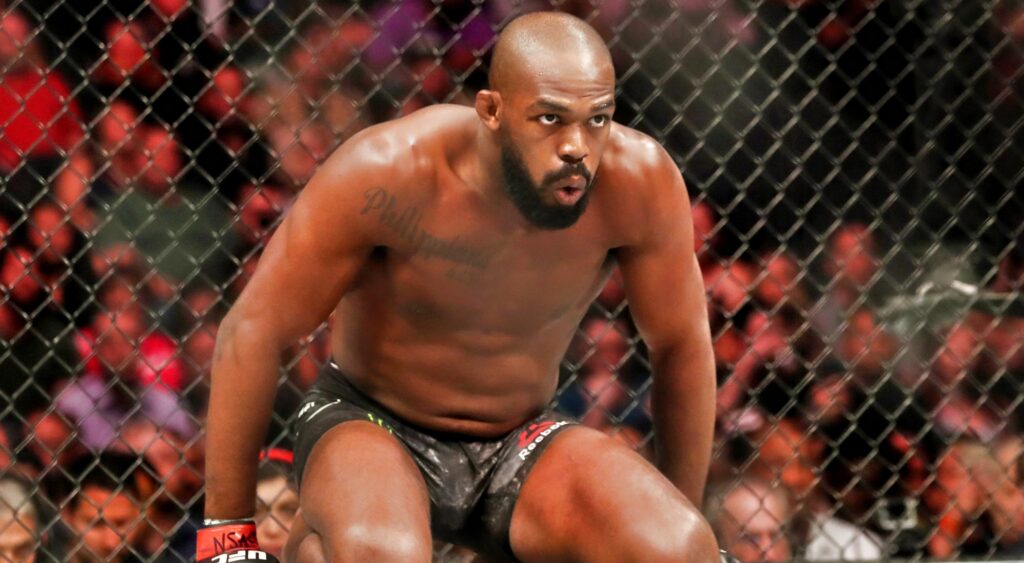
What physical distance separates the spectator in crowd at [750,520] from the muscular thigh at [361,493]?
991mm

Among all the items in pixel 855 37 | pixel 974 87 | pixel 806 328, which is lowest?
pixel 806 328

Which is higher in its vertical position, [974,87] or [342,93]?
[342,93]

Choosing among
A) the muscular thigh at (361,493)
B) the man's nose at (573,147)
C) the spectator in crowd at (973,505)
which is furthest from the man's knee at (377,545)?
the spectator in crowd at (973,505)

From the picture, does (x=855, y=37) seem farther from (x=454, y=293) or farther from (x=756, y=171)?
(x=454, y=293)

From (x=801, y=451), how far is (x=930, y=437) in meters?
0.26

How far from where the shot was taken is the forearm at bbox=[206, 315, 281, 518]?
1.36m

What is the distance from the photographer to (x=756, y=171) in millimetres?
2270

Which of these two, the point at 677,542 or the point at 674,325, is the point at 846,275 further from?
the point at 677,542

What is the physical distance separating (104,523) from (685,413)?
1040 millimetres

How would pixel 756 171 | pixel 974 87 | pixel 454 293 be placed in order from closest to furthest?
1. pixel 454 293
2. pixel 756 171
3. pixel 974 87

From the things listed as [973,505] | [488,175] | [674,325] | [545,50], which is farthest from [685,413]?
[973,505]

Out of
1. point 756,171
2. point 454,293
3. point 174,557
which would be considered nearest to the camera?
point 454,293

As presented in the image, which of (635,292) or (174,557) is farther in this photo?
(174,557)

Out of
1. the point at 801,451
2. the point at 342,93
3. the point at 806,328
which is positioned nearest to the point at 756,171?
the point at 806,328
